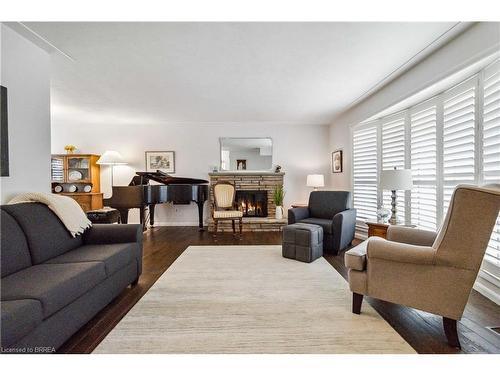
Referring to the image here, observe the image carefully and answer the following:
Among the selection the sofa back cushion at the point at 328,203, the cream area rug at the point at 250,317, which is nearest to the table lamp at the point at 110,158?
the cream area rug at the point at 250,317

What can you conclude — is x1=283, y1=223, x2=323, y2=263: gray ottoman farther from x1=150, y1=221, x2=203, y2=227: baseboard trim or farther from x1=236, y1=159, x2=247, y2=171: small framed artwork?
x1=150, y1=221, x2=203, y2=227: baseboard trim

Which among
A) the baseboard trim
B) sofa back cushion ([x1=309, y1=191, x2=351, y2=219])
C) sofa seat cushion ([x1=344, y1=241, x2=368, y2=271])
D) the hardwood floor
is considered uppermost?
sofa back cushion ([x1=309, y1=191, x2=351, y2=219])

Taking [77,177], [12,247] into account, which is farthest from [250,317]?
[77,177]

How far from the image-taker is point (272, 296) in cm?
222

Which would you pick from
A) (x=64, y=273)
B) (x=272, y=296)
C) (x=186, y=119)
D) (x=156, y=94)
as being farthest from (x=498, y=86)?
(x=186, y=119)

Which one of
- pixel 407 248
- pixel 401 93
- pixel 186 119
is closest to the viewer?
pixel 407 248

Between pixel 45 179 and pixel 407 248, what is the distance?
3.63 meters

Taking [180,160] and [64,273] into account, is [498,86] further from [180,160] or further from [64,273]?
[180,160]

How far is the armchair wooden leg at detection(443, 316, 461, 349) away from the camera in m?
1.54

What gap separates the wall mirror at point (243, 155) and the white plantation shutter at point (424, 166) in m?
3.11

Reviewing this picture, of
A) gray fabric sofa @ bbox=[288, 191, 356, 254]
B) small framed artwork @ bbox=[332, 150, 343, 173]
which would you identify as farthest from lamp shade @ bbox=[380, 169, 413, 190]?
small framed artwork @ bbox=[332, 150, 343, 173]

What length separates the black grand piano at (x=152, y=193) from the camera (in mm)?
4648

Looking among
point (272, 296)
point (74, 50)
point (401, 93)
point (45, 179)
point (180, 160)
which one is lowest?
point (272, 296)

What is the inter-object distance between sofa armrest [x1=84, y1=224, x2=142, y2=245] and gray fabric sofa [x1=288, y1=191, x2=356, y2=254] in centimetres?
240
